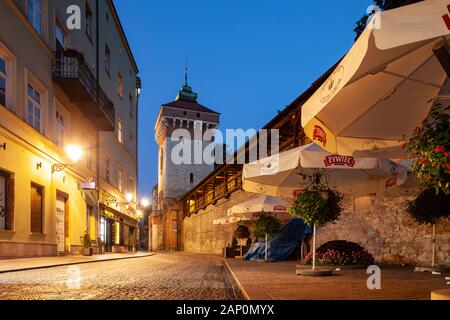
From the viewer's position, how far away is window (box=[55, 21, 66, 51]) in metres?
17.6

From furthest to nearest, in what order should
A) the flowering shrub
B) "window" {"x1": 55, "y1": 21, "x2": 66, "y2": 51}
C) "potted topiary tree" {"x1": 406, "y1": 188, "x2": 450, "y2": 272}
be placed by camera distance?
"window" {"x1": 55, "y1": 21, "x2": 66, "y2": 51}
the flowering shrub
"potted topiary tree" {"x1": 406, "y1": 188, "x2": 450, "y2": 272}

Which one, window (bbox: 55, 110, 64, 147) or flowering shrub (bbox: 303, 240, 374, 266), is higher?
window (bbox: 55, 110, 64, 147)

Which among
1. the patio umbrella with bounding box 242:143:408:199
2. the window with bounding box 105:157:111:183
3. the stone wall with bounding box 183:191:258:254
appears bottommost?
the stone wall with bounding box 183:191:258:254

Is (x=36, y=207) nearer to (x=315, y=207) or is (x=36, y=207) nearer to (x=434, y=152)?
(x=315, y=207)

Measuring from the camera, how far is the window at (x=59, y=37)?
1761 cm

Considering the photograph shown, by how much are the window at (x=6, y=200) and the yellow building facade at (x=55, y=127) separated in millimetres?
28

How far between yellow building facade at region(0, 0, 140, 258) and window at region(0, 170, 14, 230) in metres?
0.03

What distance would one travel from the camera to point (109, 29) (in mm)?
27156

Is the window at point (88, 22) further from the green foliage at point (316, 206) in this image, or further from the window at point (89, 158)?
the green foliage at point (316, 206)

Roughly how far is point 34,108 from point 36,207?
3.42 meters

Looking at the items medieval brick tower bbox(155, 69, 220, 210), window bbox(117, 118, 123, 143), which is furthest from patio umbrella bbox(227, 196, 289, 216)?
A: medieval brick tower bbox(155, 69, 220, 210)

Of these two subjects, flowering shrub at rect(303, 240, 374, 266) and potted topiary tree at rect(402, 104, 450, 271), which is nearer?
potted topiary tree at rect(402, 104, 450, 271)

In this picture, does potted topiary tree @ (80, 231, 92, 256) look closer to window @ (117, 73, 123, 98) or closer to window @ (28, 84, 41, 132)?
window @ (28, 84, 41, 132)

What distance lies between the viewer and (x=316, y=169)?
8.30 m
